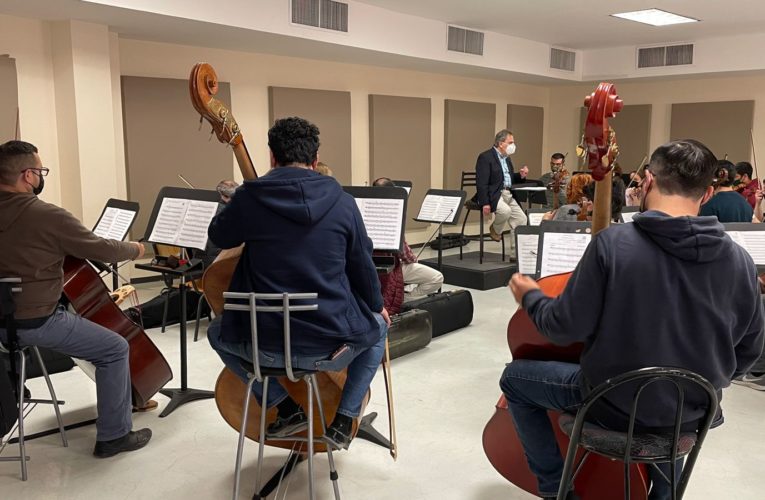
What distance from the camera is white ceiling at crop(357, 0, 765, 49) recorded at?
5883 mm

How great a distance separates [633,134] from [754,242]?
6533 mm

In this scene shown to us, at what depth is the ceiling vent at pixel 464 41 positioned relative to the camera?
6903 millimetres

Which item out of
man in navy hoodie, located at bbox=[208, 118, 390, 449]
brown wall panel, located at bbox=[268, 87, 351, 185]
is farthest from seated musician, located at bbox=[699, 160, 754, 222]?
brown wall panel, located at bbox=[268, 87, 351, 185]

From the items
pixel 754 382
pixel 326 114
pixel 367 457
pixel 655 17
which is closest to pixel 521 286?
pixel 367 457

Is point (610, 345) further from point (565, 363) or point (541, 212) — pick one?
point (541, 212)

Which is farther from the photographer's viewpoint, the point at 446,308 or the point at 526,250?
the point at 446,308

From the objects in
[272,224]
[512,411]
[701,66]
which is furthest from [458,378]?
[701,66]

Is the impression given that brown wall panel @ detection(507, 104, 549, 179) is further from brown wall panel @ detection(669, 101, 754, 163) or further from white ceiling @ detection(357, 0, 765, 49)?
brown wall panel @ detection(669, 101, 754, 163)

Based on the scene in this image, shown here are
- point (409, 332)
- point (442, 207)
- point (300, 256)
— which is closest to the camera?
point (300, 256)

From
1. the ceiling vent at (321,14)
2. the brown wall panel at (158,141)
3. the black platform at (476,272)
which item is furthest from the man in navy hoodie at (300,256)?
the brown wall panel at (158,141)

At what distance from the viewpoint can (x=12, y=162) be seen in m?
2.38

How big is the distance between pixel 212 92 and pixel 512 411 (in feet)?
4.87

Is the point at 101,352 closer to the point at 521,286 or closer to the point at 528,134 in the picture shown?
the point at 521,286

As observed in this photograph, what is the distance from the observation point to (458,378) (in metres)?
3.53
